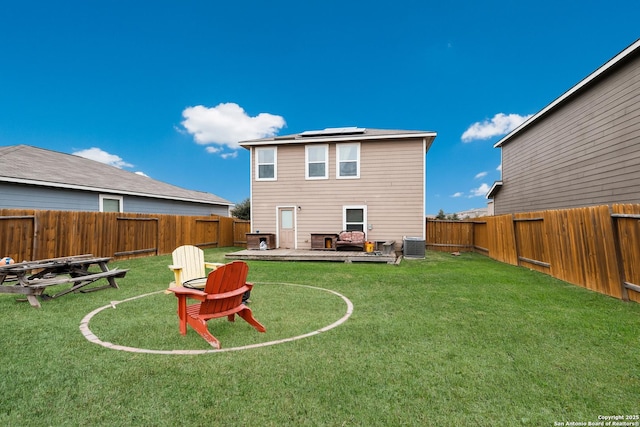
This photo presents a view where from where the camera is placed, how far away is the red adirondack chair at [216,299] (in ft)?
11.2

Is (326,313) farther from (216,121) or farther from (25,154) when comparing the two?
(216,121)

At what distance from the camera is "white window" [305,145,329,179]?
1326 centimetres

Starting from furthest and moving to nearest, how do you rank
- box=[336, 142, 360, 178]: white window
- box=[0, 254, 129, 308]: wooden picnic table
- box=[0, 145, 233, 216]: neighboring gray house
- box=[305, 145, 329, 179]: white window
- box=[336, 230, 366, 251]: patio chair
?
box=[305, 145, 329, 179]: white window, box=[336, 142, 360, 178]: white window, box=[336, 230, 366, 251]: patio chair, box=[0, 145, 233, 216]: neighboring gray house, box=[0, 254, 129, 308]: wooden picnic table

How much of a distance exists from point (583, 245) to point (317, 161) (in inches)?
378

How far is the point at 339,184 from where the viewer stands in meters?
13.1

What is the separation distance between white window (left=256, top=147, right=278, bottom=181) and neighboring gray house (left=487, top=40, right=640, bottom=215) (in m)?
11.4

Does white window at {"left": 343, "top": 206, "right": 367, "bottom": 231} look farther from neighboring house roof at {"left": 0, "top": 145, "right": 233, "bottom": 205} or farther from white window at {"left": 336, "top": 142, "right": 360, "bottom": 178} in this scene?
neighboring house roof at {"left": 0, "top": 145, "right": 233, "bottom": 205}

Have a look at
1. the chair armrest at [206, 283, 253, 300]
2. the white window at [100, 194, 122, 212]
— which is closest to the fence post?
the chair armrest at [206, 283, 253, 300]

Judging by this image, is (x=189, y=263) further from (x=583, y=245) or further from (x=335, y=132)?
(x=335, y=132)

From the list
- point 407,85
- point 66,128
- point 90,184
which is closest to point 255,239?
point 90,184

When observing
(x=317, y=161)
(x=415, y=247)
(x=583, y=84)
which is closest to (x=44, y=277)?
(x=317, y=161)

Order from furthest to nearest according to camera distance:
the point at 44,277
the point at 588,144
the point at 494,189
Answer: the point at 494,189
the point at 588,144
the point at 44,277

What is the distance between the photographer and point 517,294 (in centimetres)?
566

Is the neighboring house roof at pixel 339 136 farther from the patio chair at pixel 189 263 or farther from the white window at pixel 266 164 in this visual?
the patio chair at pixel 189 263
